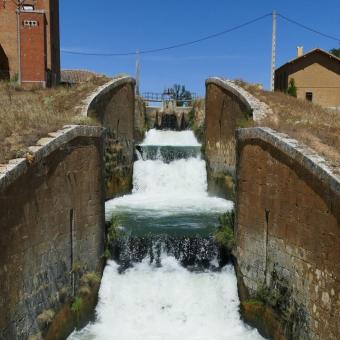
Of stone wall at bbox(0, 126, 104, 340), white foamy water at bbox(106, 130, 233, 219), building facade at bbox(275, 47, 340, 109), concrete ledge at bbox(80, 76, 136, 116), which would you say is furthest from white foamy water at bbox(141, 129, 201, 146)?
stone wall at bbox(0, 126, 104, 340)

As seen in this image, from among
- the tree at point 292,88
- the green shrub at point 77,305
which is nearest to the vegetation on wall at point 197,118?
the tree at point 292,88

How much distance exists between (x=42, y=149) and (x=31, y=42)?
59.7 ft

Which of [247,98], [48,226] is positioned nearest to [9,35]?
[247,98]

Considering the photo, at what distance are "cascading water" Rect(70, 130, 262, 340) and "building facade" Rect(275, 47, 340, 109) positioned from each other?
17.0 meters

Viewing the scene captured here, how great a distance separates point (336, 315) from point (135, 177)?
11621 millimetres

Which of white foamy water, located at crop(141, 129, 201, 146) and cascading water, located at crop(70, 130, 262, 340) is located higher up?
white foamy water, located at crop(141, 129, 201, 146)

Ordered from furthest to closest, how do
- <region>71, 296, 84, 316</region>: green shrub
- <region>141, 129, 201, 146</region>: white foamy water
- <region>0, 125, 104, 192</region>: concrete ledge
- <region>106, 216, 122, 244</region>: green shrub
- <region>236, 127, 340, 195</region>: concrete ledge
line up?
1. <region>141, 129, 201, 146</region>: white foamy water
2. <region>106, 216, 122, 244</region>: green shrub
3. <region>71, 296, 84, 316</region>: green shrub
4. <region>236, 127, 340, 195</region>: concrete ledge
5. <region>0, 125, 104, 192</region>: concrete ledge

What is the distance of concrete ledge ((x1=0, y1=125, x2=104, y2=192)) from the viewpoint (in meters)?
7.31

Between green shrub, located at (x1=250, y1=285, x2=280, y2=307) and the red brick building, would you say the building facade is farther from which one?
green shrub, located at (x1=250, y1=285, x2=280, y2=307)

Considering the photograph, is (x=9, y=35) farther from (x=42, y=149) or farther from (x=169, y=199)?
(x=42, y=149)

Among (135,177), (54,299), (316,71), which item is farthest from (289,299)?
(316,71)

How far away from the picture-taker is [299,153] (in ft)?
28.4

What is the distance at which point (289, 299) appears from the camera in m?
9.01

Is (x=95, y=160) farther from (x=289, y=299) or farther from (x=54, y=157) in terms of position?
(x=289, y=299)
